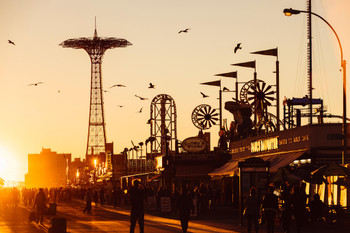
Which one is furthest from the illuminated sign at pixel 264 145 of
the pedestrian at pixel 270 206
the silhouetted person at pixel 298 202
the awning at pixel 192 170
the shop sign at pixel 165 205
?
the pedestrian at pixel 270 206

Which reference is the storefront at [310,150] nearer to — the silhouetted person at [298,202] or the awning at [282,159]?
the awning at [282,159]

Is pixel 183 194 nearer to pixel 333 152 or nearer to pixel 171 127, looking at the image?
pixel 333 152

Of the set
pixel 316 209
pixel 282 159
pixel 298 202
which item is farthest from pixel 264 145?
pixel 298 202

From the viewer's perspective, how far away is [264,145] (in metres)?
58.8

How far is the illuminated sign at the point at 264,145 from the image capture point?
55.5 metres

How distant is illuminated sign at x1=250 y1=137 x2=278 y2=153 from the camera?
182ft

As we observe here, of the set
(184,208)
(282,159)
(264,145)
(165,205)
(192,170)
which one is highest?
(264,145)

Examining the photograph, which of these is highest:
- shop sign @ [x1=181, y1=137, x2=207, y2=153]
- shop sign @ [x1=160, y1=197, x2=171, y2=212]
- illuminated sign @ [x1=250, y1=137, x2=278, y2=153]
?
shop sign @ [x1=181, y1=137, x2=207, y2=153]

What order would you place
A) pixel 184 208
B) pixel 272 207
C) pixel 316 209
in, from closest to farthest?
pixel 272 207 < pixel 184 208 < pixel 316 209

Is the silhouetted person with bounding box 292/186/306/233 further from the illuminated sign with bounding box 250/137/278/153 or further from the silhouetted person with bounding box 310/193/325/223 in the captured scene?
the illuminated sign with bounding box 250/137/278/153

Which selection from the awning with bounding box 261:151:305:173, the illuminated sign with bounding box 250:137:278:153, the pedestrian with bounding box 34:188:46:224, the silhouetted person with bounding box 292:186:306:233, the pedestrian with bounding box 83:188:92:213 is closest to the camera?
the silhouetted person with bounding box 292:186:306:233

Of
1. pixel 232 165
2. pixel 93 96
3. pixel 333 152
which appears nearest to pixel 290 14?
pixel 333 152

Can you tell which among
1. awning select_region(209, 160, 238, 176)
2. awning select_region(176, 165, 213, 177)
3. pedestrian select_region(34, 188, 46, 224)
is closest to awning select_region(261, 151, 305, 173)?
awning select_region(209, 160, 238, 176)

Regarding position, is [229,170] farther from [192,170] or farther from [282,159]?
[192,170]
